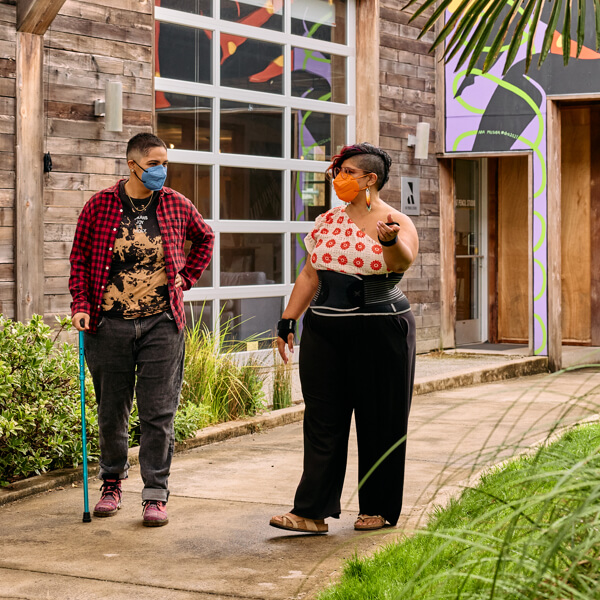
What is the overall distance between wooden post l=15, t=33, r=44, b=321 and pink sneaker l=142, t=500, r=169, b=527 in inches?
137

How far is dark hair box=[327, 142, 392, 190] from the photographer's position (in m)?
5.03

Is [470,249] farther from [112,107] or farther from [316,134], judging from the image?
[112,107]

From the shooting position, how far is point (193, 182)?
412 inches

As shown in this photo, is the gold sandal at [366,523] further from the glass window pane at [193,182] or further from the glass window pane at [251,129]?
the glass window pane at [251,129]

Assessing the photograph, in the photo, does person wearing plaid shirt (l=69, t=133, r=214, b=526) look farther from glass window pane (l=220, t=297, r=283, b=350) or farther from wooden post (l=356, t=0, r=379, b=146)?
wooden post (l=356, t=0, r=379, b=146)

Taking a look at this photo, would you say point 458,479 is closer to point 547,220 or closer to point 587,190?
point 547,220

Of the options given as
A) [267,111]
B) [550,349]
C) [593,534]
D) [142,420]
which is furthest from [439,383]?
[593,534]

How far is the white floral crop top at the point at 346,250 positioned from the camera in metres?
4.92

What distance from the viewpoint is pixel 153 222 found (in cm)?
534

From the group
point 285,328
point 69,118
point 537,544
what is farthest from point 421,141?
point 537,544

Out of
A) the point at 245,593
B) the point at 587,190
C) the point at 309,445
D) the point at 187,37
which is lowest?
the point at 245,593

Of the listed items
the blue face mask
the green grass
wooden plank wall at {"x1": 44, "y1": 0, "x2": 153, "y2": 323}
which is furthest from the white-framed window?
the green grass

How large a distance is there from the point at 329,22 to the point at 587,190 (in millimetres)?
4279

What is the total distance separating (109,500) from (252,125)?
6383 mm
